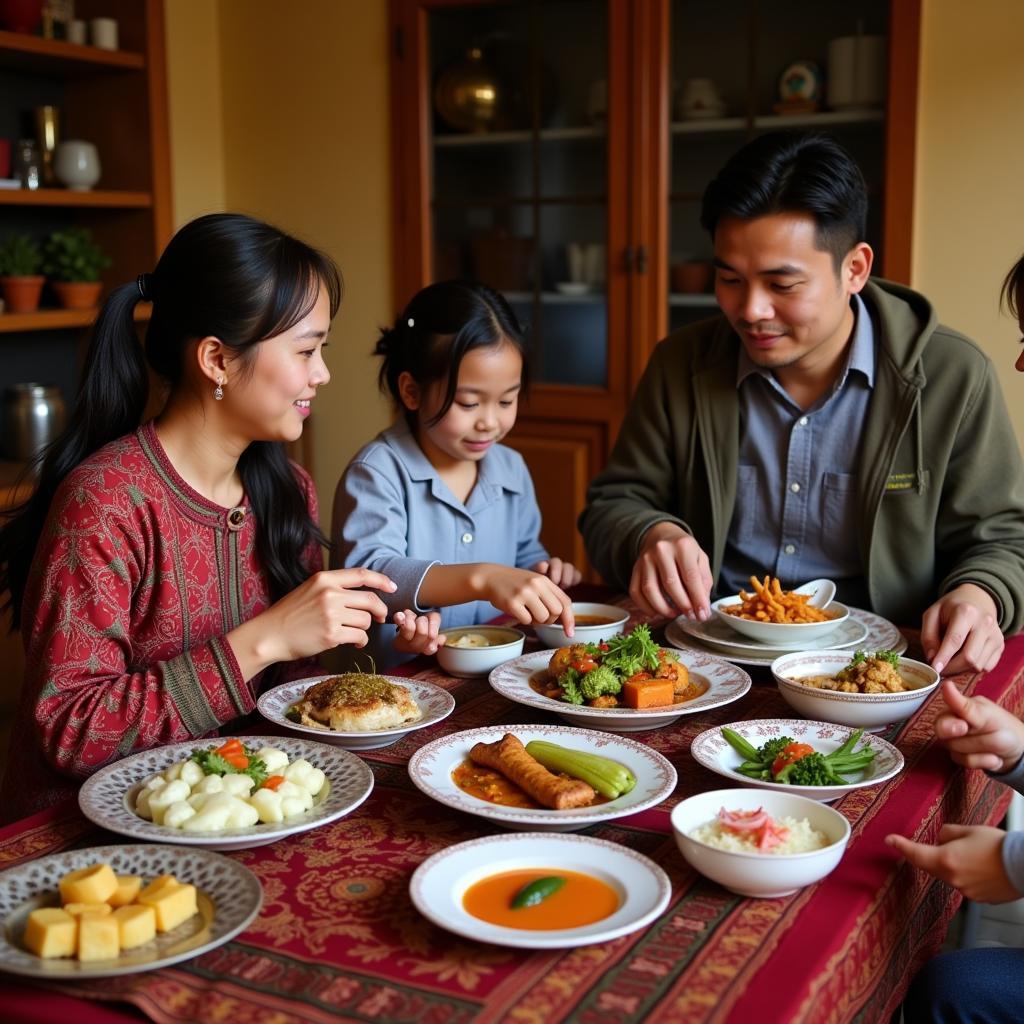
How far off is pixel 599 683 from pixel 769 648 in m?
0.37

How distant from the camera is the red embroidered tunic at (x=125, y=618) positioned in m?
1.43

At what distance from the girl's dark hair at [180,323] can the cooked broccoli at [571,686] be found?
0.56 meters

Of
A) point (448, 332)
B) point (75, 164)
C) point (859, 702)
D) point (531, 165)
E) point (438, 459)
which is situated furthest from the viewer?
point (531, 165)

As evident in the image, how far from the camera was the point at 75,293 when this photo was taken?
3916mm

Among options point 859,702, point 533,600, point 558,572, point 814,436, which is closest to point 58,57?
point 558,572

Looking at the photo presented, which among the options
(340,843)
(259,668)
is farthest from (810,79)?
(340,843)

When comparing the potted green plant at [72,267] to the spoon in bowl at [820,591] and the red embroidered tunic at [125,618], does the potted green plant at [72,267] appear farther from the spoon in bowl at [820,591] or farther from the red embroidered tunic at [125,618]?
the spoon in bowl at [820,591]

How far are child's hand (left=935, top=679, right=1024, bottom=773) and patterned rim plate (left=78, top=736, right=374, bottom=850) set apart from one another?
25.8 inches

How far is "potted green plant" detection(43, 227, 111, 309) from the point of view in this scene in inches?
153

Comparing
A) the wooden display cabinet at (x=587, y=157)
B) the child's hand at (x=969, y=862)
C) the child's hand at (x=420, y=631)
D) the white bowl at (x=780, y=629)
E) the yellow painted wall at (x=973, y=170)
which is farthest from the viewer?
the wooden display cabinet at (x=587, y=157)

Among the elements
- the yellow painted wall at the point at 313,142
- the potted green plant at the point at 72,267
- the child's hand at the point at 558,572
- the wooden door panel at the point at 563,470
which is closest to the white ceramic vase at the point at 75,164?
the potted green plant at the point at 72,267

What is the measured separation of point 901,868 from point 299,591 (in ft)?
2.60

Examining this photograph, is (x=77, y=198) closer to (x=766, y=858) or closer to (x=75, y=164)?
(x=75, y=164)

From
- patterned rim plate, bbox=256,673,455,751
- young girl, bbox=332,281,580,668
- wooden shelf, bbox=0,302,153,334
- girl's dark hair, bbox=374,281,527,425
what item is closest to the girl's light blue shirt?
young girl, bbox=332,281,580,668
